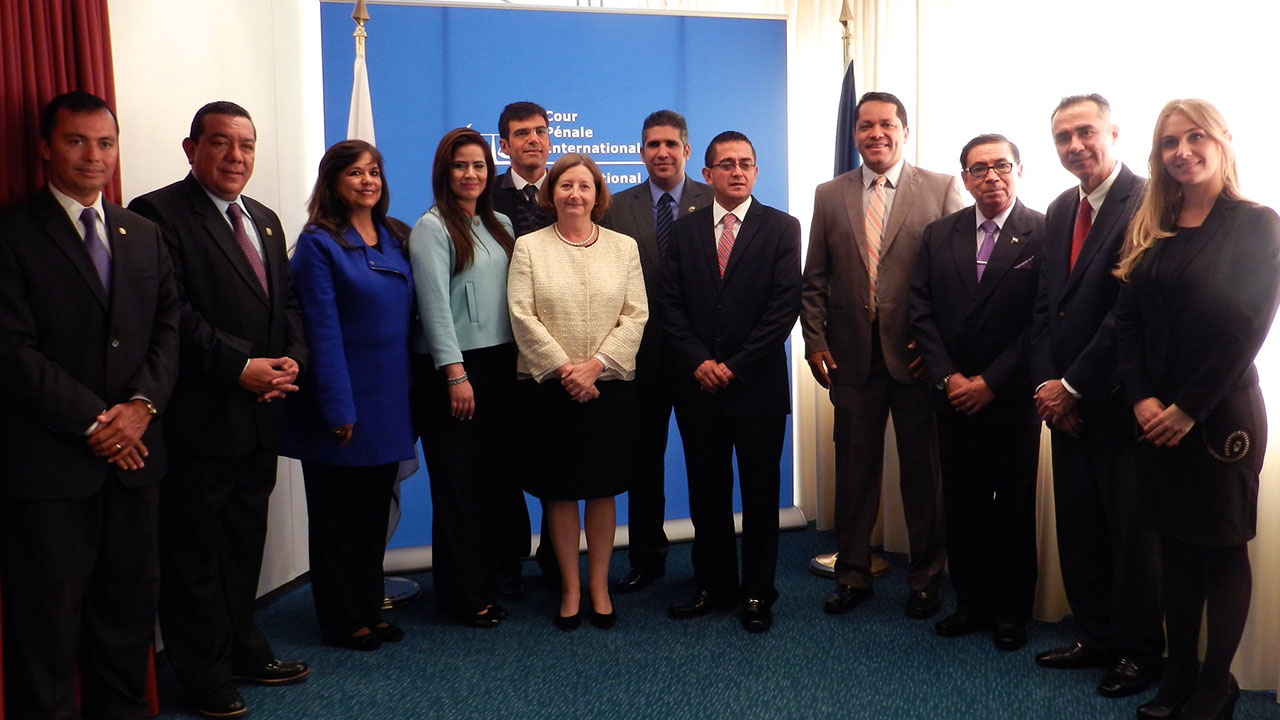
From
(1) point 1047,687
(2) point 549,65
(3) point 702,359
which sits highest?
(2) point 549,65

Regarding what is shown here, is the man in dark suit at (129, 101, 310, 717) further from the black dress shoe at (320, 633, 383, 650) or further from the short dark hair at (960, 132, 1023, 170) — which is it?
the short dark hair at (960, 132, 1023, 170)

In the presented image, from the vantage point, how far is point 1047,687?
9.52 feet

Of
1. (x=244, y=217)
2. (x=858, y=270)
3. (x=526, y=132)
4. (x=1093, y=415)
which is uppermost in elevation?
(x=526, y=132)

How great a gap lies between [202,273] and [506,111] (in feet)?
4.90

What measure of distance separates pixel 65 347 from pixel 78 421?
0.66 ft

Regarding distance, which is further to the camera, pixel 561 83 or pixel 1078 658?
pixel 561 83

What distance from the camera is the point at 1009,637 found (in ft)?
10.5

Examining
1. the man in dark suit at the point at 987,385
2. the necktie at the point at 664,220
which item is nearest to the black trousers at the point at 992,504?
the man in dark suit at the point at 987,385

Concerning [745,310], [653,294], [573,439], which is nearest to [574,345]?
[573,439]

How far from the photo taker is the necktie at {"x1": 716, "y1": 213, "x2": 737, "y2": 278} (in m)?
3.46

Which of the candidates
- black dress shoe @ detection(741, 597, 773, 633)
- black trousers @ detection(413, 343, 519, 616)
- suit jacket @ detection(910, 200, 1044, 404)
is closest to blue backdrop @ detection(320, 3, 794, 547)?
black trousers @ detection(413, 343, 519, 616)

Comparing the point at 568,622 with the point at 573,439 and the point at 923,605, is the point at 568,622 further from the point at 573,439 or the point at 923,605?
the point at 923,605

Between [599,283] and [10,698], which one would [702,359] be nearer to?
[599,283]

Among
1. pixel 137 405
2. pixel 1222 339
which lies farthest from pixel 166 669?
pixel 1222 339
